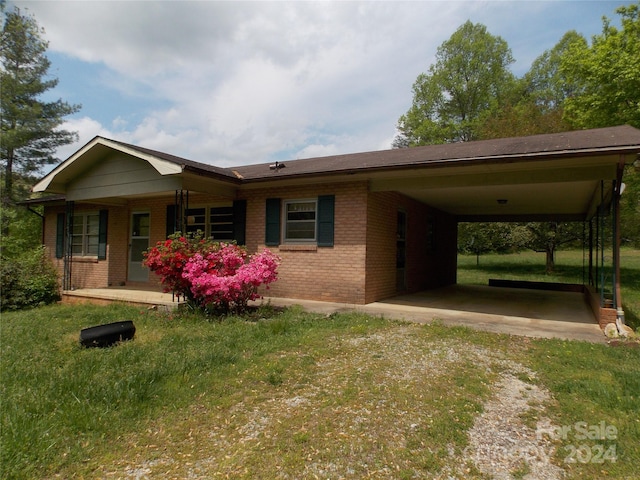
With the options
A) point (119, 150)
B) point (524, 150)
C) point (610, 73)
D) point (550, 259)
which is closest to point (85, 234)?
point (119, 150)

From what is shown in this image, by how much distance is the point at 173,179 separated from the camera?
28.0 ft

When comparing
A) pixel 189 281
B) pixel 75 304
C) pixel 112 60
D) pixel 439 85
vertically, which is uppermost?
pixel 439 85

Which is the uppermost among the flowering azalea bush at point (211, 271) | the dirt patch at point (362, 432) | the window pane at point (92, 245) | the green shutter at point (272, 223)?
the green shutter at point (272, 223)

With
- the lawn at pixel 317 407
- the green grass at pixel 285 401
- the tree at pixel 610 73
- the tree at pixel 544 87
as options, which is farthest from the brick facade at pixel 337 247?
the tree at pixel 544 87

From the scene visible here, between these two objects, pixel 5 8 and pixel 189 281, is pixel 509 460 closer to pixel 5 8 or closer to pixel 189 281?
pixel 189 281

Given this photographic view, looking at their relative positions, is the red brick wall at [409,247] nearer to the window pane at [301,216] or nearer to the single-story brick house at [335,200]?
the single-story brick house at [335,200]

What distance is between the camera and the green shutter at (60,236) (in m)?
13.2

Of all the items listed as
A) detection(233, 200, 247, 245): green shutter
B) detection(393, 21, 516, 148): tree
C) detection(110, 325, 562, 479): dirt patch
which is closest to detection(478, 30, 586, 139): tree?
detection(393, 21, 516, 148): tree

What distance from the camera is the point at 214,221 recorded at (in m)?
10.7

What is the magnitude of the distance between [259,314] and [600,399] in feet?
17.1

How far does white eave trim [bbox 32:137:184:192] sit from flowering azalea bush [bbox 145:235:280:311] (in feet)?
5.07

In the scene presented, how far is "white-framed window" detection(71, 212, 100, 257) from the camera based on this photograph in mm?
12656

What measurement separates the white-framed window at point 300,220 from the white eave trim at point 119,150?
278cm

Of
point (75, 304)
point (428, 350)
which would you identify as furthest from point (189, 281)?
point (75, 304)
